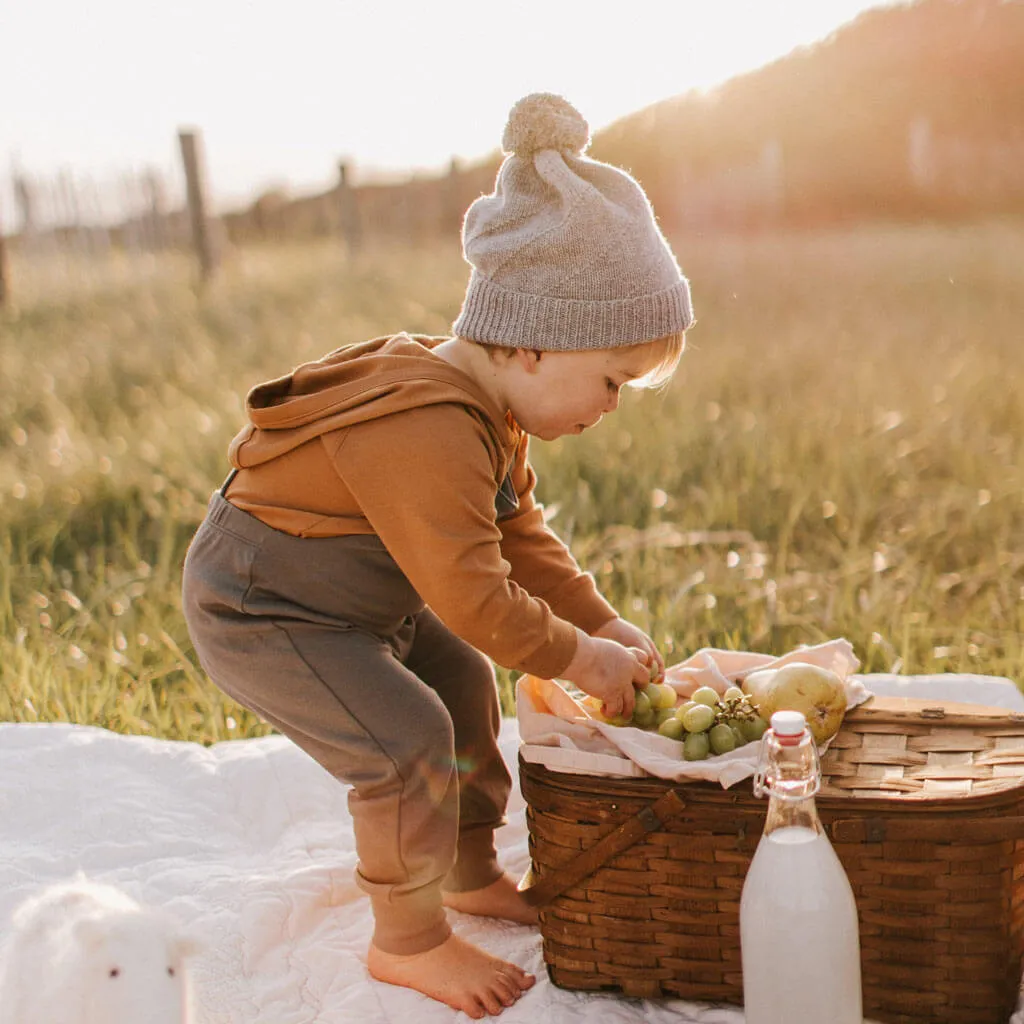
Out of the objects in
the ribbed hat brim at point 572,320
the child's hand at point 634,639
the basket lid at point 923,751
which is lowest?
the basket lid at point 923,751

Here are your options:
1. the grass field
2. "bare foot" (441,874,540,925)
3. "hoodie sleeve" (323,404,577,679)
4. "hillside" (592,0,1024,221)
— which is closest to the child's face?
"hoodie sleeve" (323,404,577,679)

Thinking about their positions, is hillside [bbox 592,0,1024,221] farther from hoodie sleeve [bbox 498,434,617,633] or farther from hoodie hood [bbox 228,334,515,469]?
hoodie hood [bbox 228,334,515,469]

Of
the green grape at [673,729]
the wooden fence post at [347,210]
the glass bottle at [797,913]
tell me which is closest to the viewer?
the glass bottle at [797,913]

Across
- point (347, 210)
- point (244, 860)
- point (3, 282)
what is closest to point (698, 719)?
point (244, 860)

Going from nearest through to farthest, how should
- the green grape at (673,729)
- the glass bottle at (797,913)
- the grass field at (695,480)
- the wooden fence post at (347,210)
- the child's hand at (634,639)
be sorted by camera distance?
the glass bottle at (797,913) < the green grape at (673,729) < the child's hand at (634,639) < the grass field at (695,480) < the wooden fence post at (347,210)

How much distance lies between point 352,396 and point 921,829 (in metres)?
0.94

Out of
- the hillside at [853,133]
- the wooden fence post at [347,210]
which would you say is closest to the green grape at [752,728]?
the hillside at [853,133]

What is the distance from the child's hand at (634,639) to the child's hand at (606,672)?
13cm

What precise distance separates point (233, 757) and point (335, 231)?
10.1m

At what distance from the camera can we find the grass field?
292 cm

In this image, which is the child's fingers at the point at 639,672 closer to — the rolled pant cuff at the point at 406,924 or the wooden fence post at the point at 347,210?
the rolled pant cuff at the point at 406,924

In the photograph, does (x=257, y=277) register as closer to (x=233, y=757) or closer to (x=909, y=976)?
(x=233, y=757)

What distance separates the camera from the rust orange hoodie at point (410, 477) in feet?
5.50

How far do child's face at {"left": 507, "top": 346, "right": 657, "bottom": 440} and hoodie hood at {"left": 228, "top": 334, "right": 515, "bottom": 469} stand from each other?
0.06 metres
